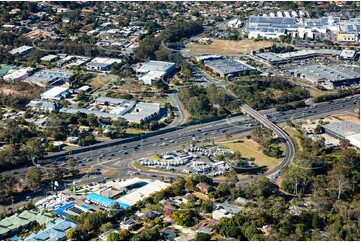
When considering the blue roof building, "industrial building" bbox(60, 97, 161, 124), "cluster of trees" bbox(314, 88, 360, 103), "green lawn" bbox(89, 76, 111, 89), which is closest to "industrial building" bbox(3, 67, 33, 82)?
"green lawn" bbox(89, 76, 111, 89)

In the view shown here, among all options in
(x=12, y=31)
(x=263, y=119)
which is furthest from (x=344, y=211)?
(x=12, y=31)

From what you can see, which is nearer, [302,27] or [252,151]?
[252,151]

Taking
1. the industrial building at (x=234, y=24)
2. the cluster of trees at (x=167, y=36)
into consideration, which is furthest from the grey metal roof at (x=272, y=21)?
the cluster of trees at (x=167, y=36)

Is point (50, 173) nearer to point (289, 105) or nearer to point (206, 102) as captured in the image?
point (206, 102)

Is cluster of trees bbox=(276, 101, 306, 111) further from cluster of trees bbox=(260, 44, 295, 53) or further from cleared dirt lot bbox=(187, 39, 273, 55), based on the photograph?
cleared dirt lot bbox=(187, 39, 273, 55)

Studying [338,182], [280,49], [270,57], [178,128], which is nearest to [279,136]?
[178,128]

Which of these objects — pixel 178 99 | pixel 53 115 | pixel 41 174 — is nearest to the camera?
pixel 41 174

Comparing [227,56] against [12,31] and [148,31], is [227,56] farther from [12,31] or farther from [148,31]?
[12,31]
